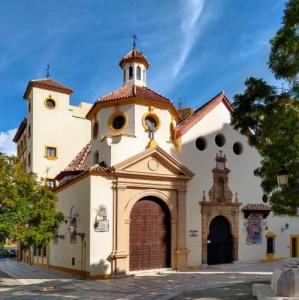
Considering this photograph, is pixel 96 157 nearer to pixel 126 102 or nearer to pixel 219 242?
pixel 126 102

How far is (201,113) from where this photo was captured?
27.4 m

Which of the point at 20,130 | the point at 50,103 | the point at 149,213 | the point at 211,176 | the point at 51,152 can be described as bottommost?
the point at 149,213

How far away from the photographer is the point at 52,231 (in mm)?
21000

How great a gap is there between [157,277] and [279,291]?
1082 cm

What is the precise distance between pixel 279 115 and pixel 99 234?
11769 millimetres

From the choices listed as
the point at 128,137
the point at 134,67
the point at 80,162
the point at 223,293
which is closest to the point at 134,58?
the point at 134,67

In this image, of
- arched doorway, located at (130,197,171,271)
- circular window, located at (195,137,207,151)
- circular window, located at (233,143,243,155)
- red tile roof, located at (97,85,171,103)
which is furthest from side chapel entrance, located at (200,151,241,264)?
red tile roof, located at (97,85,171,103)

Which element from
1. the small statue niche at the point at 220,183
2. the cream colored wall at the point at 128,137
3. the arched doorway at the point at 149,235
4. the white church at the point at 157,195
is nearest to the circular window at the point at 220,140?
the white church at the point at 157,195

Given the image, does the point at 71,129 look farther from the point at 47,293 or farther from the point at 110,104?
the point at 47,293

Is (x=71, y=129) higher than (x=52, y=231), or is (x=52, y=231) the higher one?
(x=71, y=129)

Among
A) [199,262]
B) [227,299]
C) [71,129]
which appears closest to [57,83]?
[71,129]

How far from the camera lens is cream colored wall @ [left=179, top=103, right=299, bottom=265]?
26391 mm

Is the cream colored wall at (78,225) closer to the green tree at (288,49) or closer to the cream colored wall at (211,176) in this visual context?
the cream colored wall at (211,176)

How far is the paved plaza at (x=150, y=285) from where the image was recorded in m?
16.9
